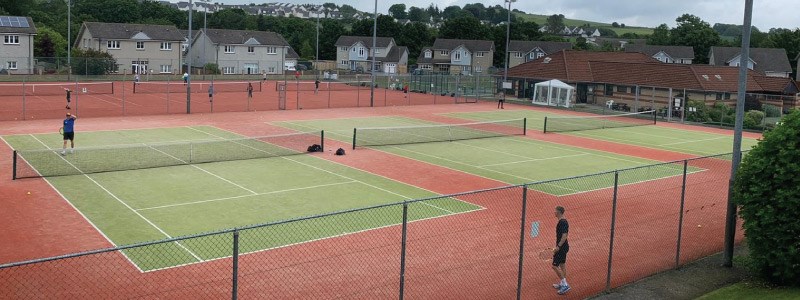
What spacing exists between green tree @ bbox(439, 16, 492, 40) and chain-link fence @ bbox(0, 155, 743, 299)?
10888 centimetres

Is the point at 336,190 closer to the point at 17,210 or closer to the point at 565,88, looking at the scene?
the point at 17,210

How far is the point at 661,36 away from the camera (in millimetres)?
131875

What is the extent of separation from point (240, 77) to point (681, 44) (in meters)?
68.5

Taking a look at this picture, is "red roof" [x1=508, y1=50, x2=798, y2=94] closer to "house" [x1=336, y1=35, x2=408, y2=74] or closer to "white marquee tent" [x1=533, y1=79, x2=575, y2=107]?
"white marquee tent" [x1=533, y1=79, x2=575, y2=107]

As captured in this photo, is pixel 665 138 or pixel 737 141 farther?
pixel 665 138

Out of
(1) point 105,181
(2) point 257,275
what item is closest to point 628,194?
(2) point 257,275

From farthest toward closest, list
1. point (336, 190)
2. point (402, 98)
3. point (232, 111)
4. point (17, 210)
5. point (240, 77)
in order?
point (240, 77)
point (402, 98)
point (232, 111)
point (336, 190)
point (17, 210)

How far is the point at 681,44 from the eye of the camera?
4587 inches

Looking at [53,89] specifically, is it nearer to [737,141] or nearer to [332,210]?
[332,210]

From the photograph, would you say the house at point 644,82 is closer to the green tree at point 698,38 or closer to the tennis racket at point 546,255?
the tennis racket at point 546,255

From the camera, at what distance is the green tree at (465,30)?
12925cm

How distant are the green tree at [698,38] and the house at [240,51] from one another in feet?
198

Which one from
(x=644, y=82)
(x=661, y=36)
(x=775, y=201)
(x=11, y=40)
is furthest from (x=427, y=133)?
(x=661, y=36)

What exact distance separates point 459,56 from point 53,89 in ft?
234
